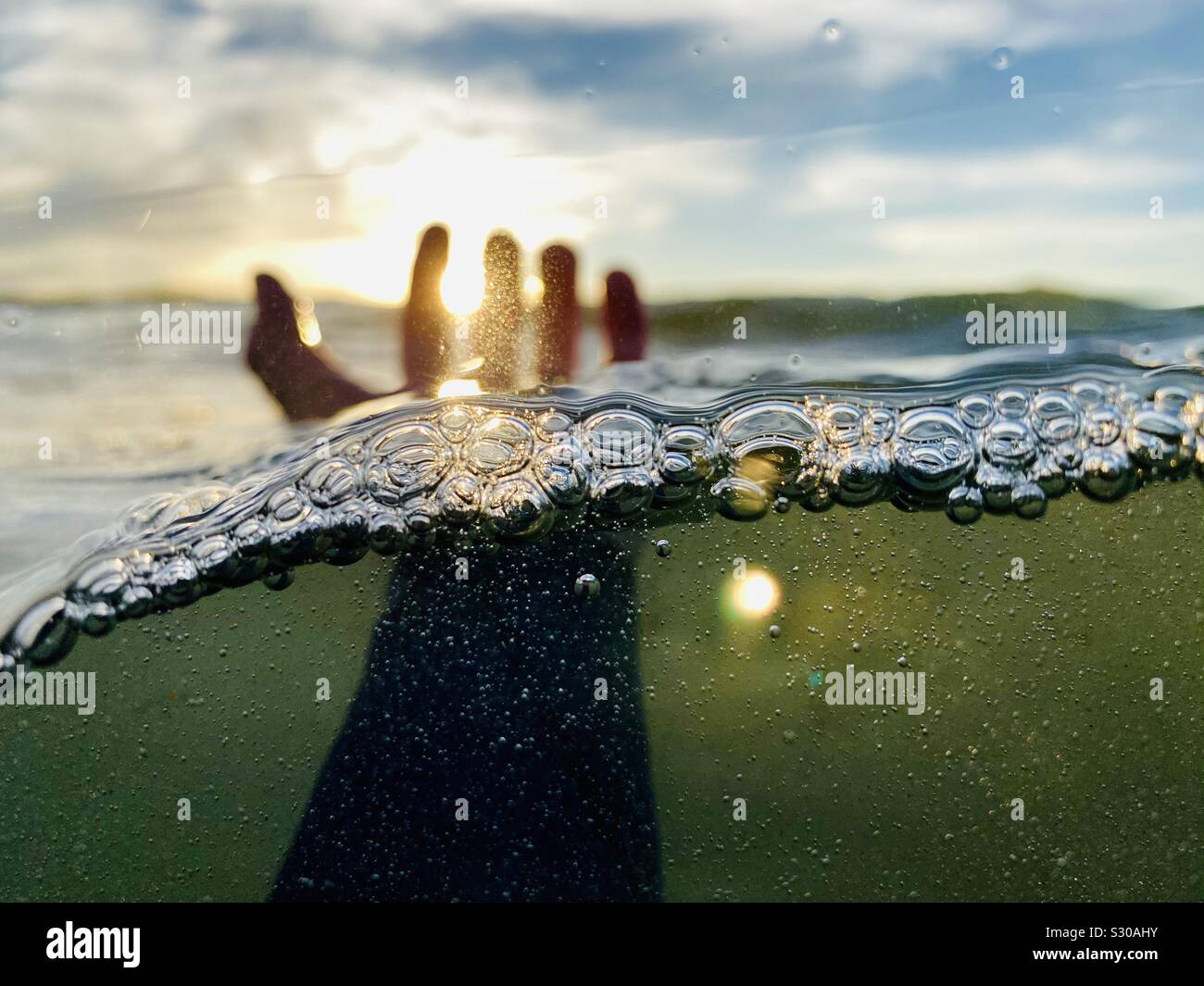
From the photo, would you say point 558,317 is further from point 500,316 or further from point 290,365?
point 290,365

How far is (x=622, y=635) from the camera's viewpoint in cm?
127

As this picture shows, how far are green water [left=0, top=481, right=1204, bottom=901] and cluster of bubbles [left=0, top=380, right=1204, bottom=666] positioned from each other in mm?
49

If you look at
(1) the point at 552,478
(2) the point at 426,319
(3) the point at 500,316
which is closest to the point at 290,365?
(2) the point at 426,319

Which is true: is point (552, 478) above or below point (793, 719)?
above

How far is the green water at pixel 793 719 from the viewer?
1.30 metres

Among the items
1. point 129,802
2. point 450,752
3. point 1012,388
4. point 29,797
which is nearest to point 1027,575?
point 1012,388

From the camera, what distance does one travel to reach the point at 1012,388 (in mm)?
1376

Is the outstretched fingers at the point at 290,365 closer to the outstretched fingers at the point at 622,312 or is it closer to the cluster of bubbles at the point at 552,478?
the cluster of bubbles at the point at 552,478

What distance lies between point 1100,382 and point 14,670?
193 cm

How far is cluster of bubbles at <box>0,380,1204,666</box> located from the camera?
131 cm

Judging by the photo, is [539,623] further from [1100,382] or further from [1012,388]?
[1100,382]

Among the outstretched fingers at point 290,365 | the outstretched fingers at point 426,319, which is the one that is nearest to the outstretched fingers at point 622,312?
the outstretched fingers at point 426,319

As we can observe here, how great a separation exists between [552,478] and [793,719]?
542mm

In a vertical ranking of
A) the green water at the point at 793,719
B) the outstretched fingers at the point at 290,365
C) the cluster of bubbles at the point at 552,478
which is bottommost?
the green water at the point at 793,719
